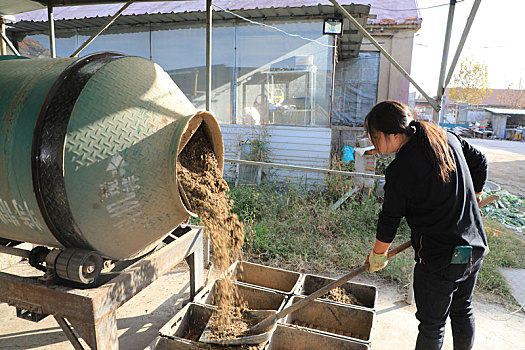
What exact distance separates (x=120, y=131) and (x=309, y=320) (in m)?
2.05

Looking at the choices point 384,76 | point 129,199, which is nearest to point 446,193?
point 129,199

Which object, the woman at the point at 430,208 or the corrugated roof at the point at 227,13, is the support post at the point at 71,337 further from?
the corrugated roof at the point at 227,13

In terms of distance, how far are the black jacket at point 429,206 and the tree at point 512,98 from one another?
137 ft

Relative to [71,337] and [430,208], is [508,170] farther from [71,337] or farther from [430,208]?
[71,337]

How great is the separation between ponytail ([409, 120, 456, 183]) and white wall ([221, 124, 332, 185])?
5046 mm

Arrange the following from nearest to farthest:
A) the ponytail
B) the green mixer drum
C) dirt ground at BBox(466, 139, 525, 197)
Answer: the green mixer drum < the ponytail < dirt ground at BBox(466, 139, 525, 197)

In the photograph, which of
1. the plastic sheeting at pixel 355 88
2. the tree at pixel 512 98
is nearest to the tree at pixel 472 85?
the tree at pixel 512 98

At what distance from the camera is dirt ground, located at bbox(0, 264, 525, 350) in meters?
2.79

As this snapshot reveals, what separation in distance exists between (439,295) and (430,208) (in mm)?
523

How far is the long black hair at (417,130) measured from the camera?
1909 millimetres

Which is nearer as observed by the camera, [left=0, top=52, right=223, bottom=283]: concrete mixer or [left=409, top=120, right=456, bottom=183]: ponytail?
[left=0, top=52, right=223, bottom=283]: concrete mixer

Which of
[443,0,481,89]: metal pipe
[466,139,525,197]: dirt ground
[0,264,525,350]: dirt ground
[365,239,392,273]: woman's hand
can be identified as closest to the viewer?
[365,239,392,273]: woman's hand

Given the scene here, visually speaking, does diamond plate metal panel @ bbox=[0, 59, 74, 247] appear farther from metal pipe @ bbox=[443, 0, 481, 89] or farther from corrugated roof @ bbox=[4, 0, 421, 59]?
corrugated roof @ bbox=[4, 0, 421, 59]

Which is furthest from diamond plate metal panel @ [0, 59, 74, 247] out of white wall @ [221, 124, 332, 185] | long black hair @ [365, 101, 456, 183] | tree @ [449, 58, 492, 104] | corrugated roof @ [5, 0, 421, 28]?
tree @ [449, 58, 492, 104]
